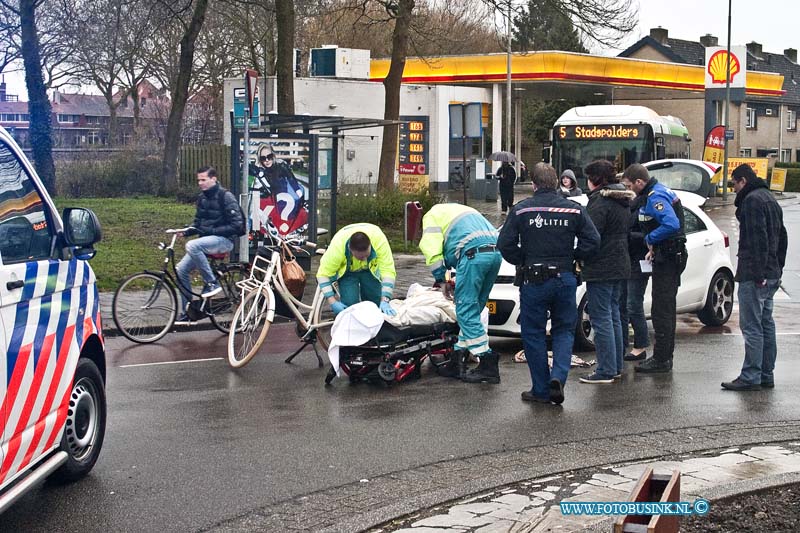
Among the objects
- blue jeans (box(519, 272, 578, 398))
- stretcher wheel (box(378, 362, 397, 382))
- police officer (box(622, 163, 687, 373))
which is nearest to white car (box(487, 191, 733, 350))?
police officer (box(622, 163, 687, 373))

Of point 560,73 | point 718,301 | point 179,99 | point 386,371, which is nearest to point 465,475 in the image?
point 386,371

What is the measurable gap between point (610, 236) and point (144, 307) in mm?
5030

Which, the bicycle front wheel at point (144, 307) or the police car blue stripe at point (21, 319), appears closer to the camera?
the police car blue stripe at point (21, 319)

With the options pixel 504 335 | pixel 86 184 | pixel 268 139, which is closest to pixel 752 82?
pixel 86 184

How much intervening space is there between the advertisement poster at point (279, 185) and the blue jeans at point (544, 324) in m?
8.42

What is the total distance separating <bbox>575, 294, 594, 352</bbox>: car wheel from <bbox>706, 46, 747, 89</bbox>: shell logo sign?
38.5 meters

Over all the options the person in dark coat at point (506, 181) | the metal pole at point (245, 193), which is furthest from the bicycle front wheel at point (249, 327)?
the person in dark coat at point (506, 181)

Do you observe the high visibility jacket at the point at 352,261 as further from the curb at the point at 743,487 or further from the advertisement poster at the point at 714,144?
the advertisement poster at the point at 714,144

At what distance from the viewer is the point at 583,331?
10.9 meters

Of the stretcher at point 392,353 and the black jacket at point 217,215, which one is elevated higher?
the black jacket at point 217,215

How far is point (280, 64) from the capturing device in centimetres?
2178

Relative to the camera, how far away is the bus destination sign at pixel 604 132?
32.6 m

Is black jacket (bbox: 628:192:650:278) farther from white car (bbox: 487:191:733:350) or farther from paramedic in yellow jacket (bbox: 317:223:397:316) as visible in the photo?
paramedic in yellow jacket (bbox: 317:223:397:316)

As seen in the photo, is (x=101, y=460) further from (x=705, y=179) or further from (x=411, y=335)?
(x=705, y=179)
